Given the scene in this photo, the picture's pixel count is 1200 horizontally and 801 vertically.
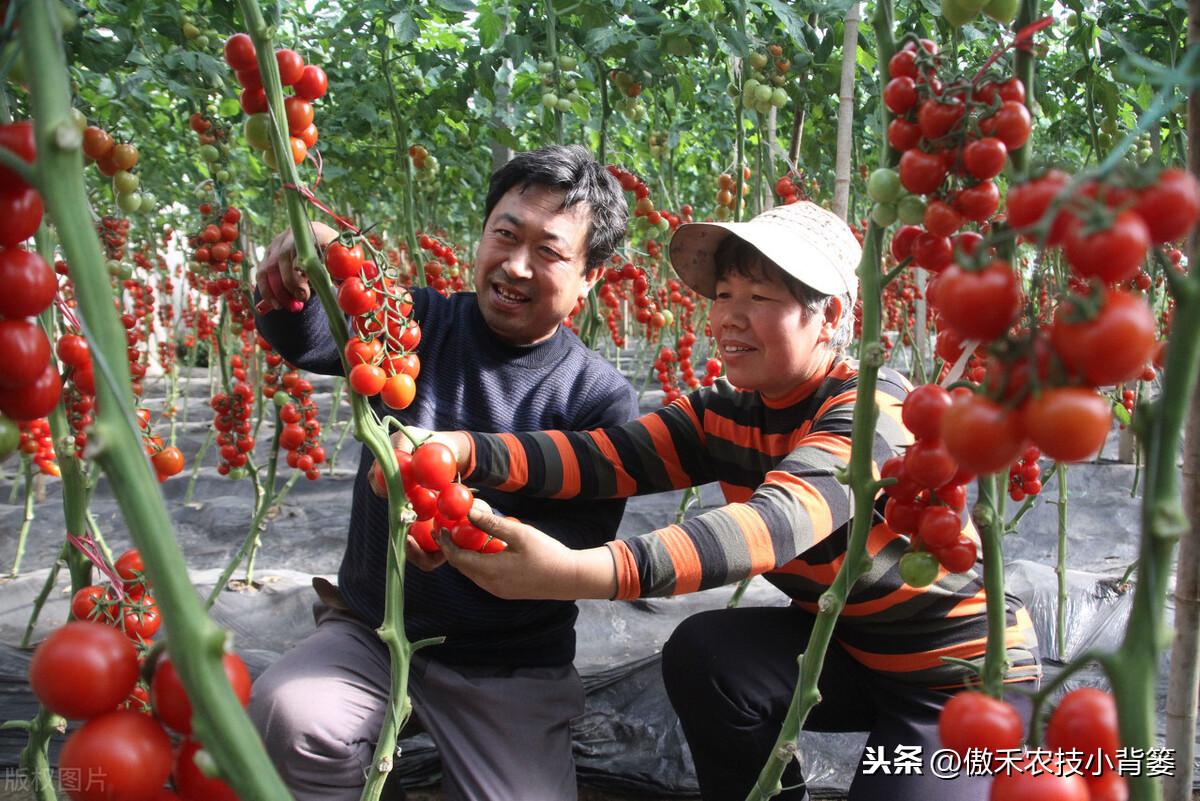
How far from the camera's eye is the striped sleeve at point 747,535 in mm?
1070

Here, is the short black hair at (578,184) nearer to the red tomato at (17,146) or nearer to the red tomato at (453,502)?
the red tomato at (453,502)

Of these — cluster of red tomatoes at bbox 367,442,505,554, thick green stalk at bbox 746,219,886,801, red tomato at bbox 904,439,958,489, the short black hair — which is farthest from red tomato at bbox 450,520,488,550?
the short black hair

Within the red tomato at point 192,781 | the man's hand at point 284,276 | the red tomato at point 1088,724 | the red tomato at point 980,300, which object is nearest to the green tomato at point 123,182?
the man's hand at point 284,276

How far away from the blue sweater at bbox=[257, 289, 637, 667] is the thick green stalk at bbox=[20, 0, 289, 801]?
1064 millimetres

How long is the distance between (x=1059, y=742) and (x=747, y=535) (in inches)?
23.1

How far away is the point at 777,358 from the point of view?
132 cm

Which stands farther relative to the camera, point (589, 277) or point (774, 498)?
point (589, 277)

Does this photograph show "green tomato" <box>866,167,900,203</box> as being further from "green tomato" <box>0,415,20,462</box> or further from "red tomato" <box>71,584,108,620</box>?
"red tomato" <box>71,584,108,620</box>

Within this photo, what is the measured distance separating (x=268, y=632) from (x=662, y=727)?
1319 millimetres

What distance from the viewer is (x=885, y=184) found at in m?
0.64

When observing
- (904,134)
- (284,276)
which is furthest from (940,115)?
(284,276)

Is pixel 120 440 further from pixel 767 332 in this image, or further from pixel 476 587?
pixel 476 587

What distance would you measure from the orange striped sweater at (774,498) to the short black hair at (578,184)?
13.7 inches

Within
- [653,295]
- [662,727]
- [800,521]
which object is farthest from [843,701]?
[653,295]
